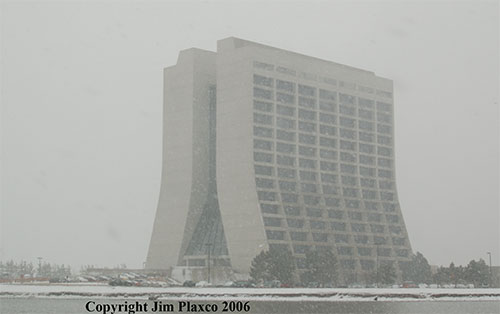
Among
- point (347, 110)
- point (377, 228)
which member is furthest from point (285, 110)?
point (377, 228)

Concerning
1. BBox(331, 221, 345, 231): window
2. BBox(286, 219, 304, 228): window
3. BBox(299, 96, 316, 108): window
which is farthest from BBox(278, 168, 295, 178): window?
BBox(299, 96, 316, 108): window

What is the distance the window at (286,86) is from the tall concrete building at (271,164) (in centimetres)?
20

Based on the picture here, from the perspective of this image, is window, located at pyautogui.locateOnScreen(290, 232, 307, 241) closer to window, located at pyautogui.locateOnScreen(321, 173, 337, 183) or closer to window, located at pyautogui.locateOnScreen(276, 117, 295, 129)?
window, located at pyautogui.locateOnScreen(321, 173, 337, 183)

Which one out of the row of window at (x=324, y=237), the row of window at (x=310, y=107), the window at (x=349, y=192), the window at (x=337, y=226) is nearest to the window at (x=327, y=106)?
the row of window at (x=310, y=107)

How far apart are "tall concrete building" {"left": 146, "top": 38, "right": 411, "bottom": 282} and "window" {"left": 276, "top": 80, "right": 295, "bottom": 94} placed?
0.65ft

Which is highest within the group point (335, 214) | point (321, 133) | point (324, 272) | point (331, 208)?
point (321, 133)

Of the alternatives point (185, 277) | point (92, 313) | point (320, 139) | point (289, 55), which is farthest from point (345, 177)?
point (92, 313)

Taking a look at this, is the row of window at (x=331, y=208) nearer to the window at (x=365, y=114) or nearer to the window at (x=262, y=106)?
the window at (x=262, y=106)

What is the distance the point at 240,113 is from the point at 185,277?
32103 mm

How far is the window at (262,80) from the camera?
6299 inches

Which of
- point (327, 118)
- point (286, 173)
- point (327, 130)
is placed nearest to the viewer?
point (286, 173)

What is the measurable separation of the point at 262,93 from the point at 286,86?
24.3ft

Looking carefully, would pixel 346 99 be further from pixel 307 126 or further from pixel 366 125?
pixel 307 126

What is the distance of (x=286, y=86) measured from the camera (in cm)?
16675
